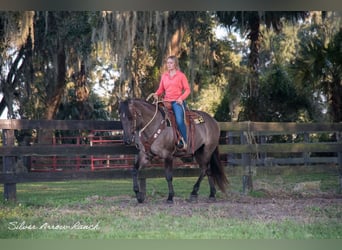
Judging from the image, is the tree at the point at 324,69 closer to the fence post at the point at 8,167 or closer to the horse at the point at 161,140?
the horse at the point at 161,140

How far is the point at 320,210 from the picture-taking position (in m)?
6.39

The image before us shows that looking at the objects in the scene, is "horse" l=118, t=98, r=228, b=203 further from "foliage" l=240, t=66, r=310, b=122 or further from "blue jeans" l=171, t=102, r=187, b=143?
"foliage" l=240, t=66, r=310, b=122

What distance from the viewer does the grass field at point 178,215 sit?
525cm

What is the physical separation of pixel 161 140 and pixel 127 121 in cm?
61

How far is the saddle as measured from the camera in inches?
270

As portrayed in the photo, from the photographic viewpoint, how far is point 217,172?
745 centimetres

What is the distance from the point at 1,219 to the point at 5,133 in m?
1.55

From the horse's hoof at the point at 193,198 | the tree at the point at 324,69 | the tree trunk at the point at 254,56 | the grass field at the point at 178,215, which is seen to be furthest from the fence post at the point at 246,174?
the tree trunk at the point at 254,56

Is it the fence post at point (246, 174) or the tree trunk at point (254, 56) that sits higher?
the tree trunk at point (254, 56)

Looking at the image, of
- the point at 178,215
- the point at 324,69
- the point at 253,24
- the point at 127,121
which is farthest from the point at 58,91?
the point at 178,215

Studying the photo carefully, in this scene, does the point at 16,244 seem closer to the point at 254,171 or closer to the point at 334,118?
the point at 254,171

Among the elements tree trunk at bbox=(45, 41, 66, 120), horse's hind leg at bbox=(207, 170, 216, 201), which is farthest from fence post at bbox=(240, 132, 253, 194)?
tree trunk at bbox=(45, 41, 66, 120)

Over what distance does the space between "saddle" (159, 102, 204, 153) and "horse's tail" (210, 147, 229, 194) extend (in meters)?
0.45

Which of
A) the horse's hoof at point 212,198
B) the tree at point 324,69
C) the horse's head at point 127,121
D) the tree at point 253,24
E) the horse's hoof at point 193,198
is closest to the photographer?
the horse's head at point 127,121
